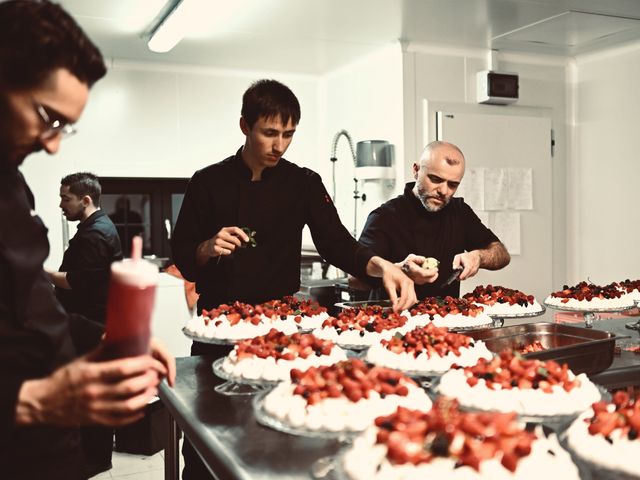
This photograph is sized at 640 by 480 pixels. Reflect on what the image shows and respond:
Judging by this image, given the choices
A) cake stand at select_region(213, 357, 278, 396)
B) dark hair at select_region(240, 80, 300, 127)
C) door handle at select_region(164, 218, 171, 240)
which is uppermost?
dark hair at select_region(240, 80, 300, 127)

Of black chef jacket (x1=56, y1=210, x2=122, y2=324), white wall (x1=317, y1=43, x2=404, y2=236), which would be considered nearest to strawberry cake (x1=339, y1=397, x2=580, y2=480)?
black chef jacket (x1=56, y1=210, x2=122, y2=324)

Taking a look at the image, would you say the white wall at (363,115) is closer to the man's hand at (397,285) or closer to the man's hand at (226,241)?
the man's hand at (397,285)

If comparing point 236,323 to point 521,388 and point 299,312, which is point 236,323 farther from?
point 521,388

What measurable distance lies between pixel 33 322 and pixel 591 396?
123cm

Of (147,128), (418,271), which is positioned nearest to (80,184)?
(147,128)

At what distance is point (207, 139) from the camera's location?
19.6 feet

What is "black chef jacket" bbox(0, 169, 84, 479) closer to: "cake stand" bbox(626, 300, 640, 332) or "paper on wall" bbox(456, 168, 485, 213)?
"cake stand" bbox(626, 300, 640, 332)

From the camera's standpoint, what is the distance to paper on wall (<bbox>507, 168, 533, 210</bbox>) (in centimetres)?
559

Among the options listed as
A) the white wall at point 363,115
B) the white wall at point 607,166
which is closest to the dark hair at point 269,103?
the white wall at point 363,115

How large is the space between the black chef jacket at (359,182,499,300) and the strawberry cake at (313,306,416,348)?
2.74ft

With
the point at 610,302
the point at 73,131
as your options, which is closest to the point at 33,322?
the point at 73,131

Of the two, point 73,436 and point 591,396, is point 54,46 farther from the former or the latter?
point 591,396

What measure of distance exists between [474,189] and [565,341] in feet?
10.8

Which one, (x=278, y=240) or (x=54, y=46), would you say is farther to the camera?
(x=278, y=240)
